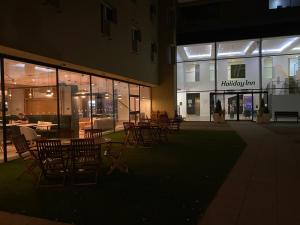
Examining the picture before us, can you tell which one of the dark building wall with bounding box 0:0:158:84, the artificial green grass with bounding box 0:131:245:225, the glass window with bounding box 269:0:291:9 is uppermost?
the glass window with bounding box 269:0:291:9

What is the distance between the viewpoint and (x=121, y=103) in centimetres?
1502

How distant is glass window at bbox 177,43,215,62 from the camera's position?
2211cm

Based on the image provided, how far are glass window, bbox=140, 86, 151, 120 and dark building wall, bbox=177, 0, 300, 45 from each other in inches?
234

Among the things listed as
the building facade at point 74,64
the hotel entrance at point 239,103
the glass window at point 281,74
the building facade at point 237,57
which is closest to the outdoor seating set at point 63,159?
the building facade at point 74,64

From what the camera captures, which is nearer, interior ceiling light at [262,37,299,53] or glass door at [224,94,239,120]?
interior ceiling light at [262,37,299,53]

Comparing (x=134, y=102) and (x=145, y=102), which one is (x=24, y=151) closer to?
(x=134, y=102)

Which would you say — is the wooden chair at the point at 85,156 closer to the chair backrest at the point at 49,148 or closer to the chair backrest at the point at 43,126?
the chair backrest at the point at 49,148

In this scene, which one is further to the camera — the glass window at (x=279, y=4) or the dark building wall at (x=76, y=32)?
the glass window at (x=279, y=4)

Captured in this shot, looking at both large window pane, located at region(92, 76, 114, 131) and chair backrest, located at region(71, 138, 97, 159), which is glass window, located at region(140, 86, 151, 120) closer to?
large window pane, located at region(92, 76, 114, 131)

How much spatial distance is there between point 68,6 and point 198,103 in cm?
1597

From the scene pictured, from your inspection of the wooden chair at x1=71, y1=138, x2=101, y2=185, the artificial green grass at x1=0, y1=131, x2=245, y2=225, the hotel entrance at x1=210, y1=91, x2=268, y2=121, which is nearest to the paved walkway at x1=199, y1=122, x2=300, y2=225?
the artificial green grass at x1=0, y1=131, x2=245, y2=225

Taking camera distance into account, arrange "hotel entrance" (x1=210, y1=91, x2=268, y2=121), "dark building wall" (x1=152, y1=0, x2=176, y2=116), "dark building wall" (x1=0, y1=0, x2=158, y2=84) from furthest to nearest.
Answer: "hotel entrance" (x1=210, y1=91, x2=268, y2=121) < "dark building wall" (x1=152, y1=0, x2=176, y2=116) < "dark building wall" (x1=0, y1=0, x2=158, y2=84)

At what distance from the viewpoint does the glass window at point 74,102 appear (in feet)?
33.7

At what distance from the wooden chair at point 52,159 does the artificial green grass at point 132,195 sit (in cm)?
39
